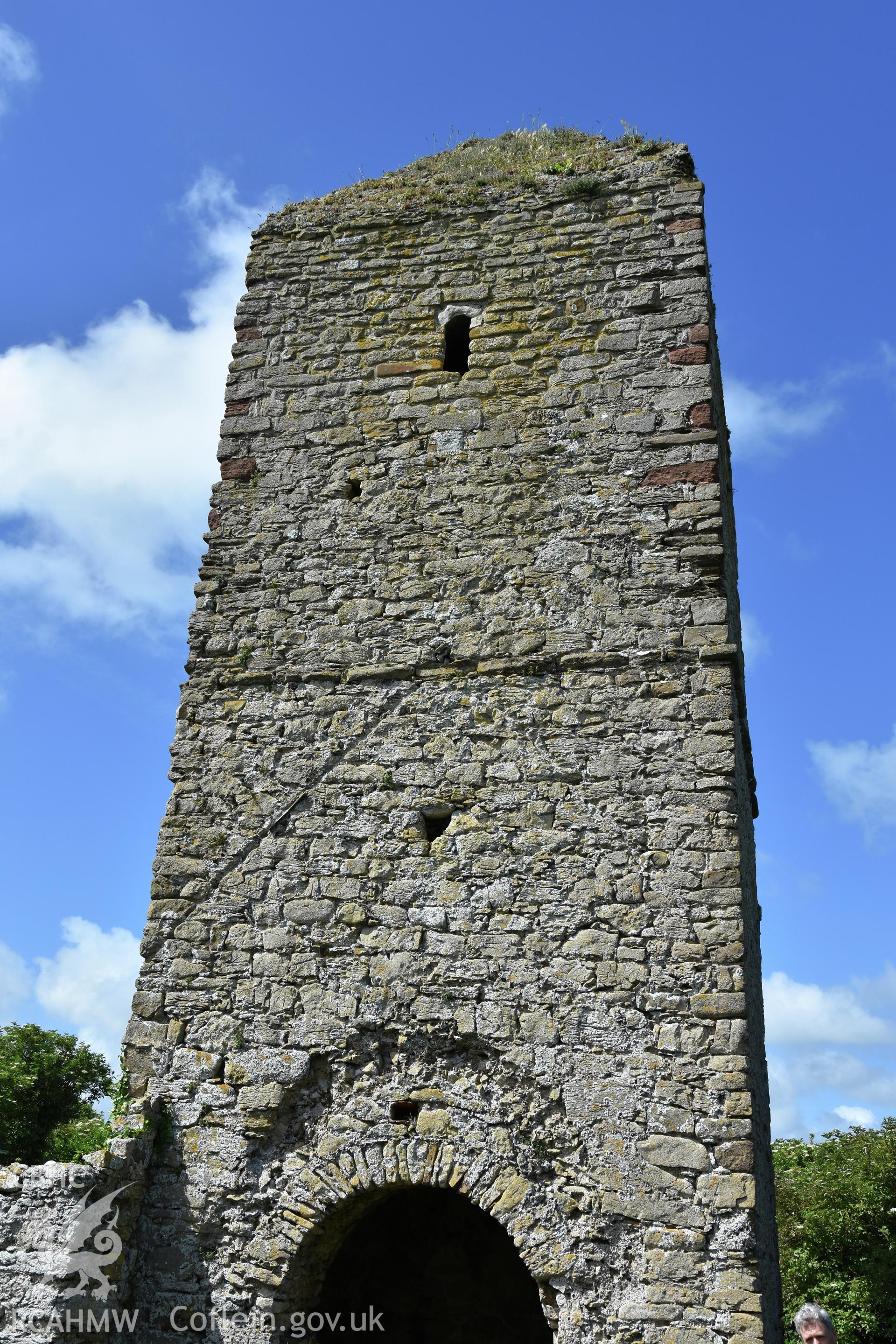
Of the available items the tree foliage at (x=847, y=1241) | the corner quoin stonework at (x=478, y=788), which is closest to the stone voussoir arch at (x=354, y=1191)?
the corner quoin stonework at (x=478, y=788)

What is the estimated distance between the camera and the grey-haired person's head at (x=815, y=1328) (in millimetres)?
4625

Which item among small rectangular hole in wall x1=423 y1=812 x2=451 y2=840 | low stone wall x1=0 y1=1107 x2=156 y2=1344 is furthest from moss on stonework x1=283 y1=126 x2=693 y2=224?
low stone wall x1=0 y1=1107 x2=156 y2=1344

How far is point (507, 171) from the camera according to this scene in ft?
23.5

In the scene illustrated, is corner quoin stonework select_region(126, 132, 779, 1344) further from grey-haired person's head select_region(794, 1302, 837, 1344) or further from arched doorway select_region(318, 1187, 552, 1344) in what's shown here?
arched doorway select_region(318, 1187, 552, 1344)

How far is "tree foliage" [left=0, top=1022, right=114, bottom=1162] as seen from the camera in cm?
1736

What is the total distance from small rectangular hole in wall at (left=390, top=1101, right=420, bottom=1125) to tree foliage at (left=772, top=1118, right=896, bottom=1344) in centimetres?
802

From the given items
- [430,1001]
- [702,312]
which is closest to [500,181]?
[702,312]

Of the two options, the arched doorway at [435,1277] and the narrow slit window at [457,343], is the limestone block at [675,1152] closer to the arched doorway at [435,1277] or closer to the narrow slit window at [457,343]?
the arched doorway at [435,1277]

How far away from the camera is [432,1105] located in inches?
203

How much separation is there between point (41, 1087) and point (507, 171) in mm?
17126

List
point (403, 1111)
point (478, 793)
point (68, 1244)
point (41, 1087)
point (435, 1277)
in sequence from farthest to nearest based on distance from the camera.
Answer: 1. point (41, 1087)
2. point (435, 1277)
3. point (478, 793)
4. point (403, 1111)
5. point (68, 1244)

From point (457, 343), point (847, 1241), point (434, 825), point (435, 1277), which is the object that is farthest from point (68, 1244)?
point (847, 1241)

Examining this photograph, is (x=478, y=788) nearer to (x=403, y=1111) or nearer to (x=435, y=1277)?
(x=403, y=1111)

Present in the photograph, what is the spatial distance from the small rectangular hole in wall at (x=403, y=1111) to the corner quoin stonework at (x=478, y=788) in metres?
0.02
